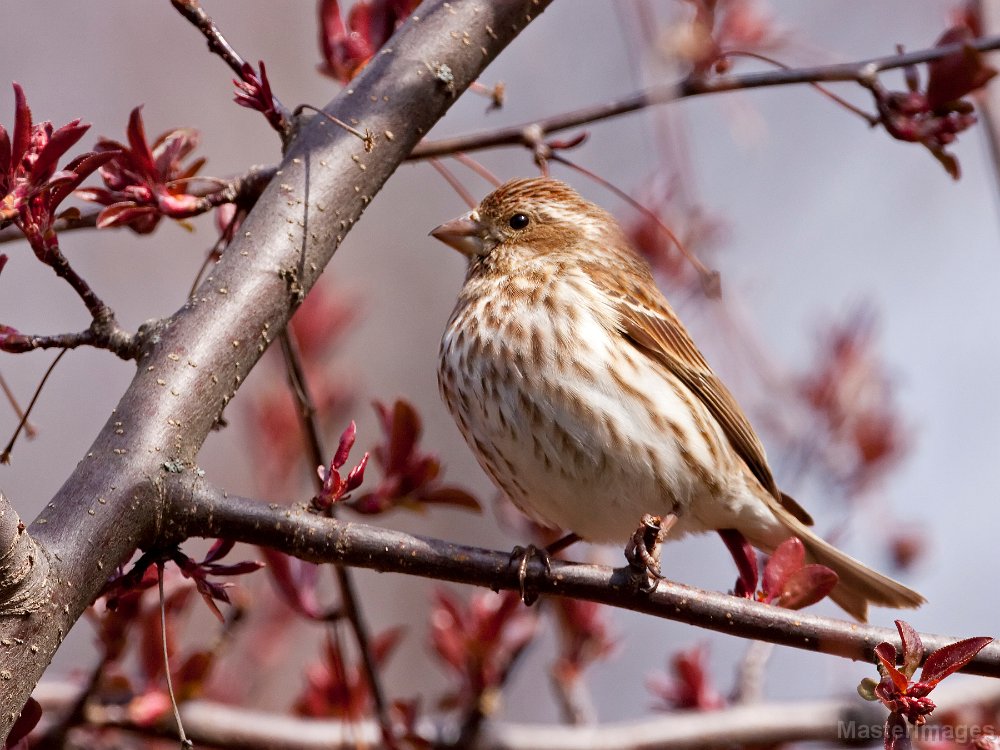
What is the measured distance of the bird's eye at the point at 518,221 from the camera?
4.20 metres

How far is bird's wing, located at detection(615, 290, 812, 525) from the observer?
12.5 ft

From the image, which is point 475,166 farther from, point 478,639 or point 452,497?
point 478,639

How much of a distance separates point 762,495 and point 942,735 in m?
0.92

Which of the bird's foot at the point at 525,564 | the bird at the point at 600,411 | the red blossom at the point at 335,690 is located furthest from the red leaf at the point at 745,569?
the red blossom at the point at 335,690

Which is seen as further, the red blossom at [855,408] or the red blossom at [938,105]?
the red blossom at [855,408]

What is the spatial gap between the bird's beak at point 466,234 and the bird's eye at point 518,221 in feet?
0.35

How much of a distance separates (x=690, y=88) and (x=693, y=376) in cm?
116

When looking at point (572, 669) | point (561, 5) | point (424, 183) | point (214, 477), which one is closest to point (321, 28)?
point (572, 669)

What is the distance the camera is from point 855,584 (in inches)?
145

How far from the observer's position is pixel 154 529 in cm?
222

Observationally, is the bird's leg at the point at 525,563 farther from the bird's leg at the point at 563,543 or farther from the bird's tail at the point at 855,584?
the bird's tail at the point at 855,584

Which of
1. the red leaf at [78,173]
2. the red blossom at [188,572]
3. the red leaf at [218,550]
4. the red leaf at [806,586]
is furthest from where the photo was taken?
the red leaf at [806,586]

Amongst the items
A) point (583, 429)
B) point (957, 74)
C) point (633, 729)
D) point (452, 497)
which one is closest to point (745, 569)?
point (583, 429)

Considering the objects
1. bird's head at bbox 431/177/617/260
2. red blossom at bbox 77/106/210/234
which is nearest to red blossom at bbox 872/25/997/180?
bird's head at bbox 431/177/617/260
